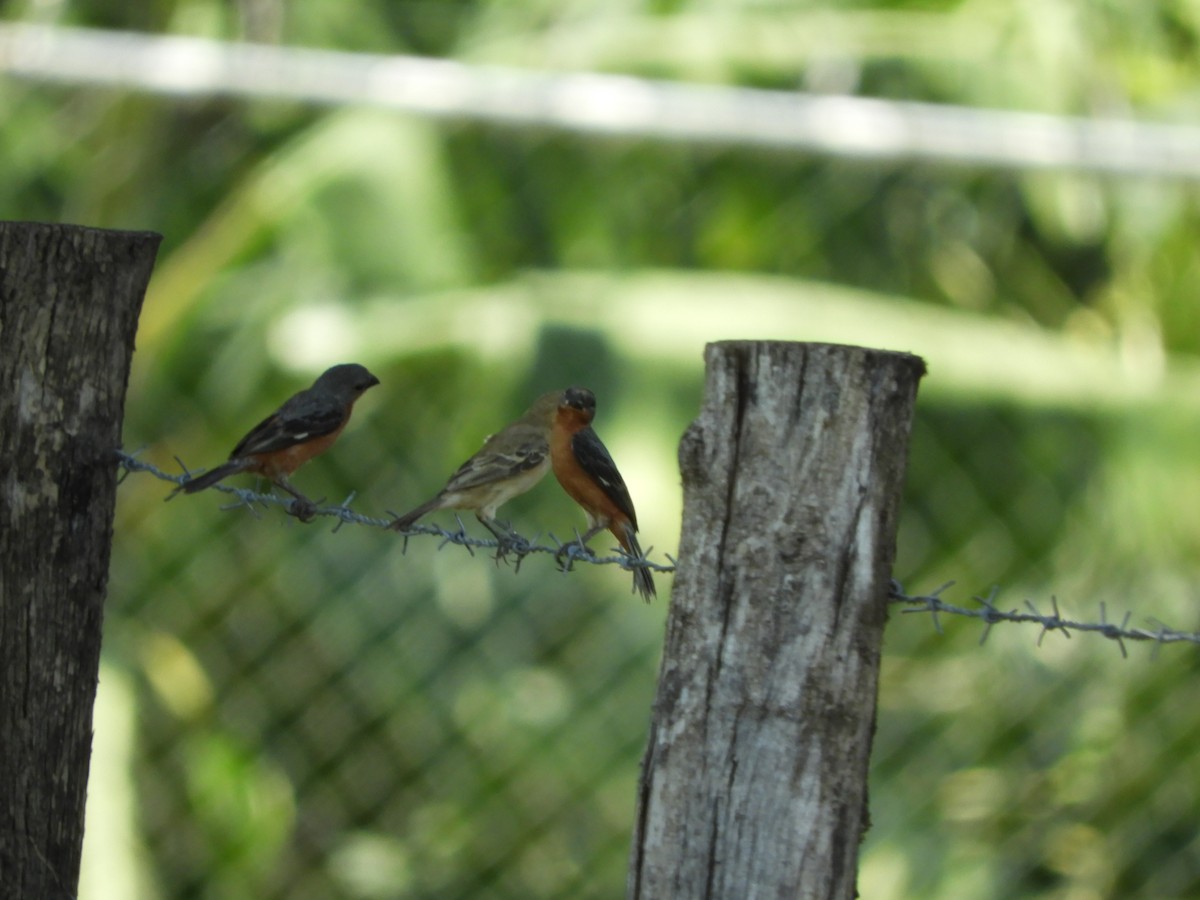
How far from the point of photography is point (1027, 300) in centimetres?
882

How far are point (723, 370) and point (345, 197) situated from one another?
17.8 ft

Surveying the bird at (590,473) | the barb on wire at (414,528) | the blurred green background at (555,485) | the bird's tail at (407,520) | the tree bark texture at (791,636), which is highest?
the blurred green background at (555,485)

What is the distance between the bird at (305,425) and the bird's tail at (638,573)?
2.67 feet

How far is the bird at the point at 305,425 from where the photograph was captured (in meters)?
4.14

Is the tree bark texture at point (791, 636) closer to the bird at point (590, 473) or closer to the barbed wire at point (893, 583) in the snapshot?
the barbed wire at point (893, 583)

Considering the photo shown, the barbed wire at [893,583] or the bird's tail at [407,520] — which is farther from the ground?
the bird's tail at [407,520]

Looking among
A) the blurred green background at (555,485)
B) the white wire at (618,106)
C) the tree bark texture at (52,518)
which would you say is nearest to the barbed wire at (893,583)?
the tree bark texture at (52,518)

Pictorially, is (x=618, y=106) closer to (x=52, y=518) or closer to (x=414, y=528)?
(x=414, y=528)

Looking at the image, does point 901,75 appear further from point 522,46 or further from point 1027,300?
point 522,46

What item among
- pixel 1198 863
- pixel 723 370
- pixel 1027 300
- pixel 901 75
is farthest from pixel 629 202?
pixel 723 370

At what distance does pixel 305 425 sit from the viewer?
4.13 m

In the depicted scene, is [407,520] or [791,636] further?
[407,520]

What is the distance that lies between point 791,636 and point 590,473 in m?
1.47

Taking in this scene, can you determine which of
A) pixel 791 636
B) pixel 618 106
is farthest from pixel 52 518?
pixel 618 106
